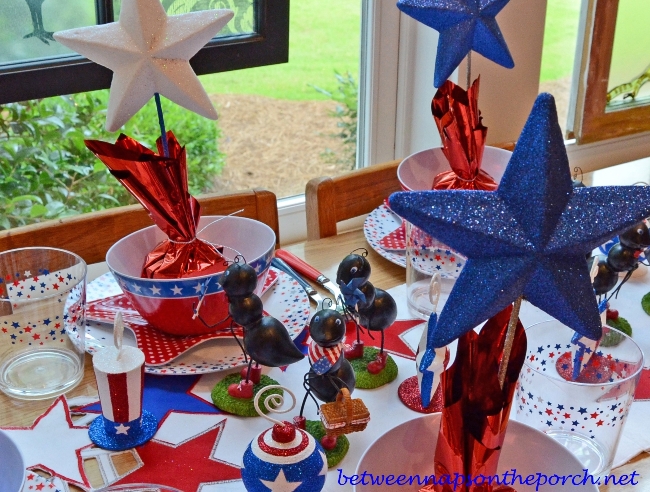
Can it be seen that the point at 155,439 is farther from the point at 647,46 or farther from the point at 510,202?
the point at 647,46

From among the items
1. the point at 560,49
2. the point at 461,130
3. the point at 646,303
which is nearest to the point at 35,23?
the point at 461,130

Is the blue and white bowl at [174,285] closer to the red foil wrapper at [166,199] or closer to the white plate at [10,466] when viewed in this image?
the red foil wrapper at [166,199]

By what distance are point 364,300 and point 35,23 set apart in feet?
2.07

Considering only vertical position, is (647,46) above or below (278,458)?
above

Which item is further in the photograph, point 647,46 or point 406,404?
point 647,46

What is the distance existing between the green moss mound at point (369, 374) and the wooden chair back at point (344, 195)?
34cm

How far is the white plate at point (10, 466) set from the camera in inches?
20.8

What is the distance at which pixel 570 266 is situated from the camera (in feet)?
1.51

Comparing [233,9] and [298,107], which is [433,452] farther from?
[298,107]

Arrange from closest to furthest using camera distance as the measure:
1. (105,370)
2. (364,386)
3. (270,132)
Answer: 1. (105,370)
2. (364,386)
3. (270,132)

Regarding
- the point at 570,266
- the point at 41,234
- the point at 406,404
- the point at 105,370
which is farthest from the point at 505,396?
the point at 41,234

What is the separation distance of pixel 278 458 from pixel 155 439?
158 millimetres

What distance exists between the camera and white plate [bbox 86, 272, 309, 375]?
75 centimetres

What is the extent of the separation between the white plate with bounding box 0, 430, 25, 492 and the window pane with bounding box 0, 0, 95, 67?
623 mm
